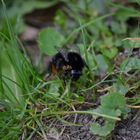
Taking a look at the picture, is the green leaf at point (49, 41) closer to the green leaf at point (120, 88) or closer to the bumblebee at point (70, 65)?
the bumblebee at point (70, 65)

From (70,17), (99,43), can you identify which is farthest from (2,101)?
(70,17)

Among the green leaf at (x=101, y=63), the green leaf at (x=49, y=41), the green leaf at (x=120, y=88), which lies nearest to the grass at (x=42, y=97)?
the green leaf at (x=120, y=88)

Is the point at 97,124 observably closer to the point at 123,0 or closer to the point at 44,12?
the point at 123,0

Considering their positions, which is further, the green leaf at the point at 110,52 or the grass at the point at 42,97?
the green leaf at the point at 110,52

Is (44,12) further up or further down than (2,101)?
further down

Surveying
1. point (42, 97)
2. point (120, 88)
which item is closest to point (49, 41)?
point (42, 97)
